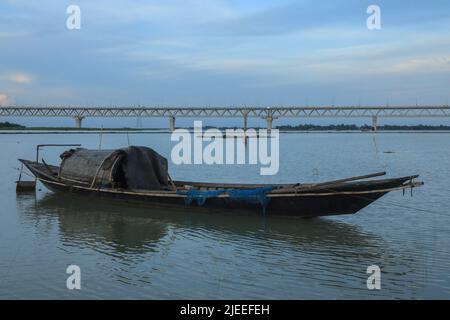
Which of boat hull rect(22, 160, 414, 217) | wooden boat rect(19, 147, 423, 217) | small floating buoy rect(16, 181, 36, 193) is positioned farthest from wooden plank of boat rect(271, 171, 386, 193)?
small floating buoy rect(16, 181, 36, 193)

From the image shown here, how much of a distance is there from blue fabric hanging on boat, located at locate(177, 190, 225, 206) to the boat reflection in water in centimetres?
51

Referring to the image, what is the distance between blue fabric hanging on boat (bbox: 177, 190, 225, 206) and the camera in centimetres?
1516

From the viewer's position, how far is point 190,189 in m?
17.1

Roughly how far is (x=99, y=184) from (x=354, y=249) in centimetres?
954

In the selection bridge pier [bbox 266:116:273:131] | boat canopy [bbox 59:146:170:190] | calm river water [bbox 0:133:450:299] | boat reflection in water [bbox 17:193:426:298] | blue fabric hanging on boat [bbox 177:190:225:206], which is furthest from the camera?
bridge pier [bbox 266:116:273:131]

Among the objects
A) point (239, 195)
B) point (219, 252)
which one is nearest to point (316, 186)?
point (239, 195)

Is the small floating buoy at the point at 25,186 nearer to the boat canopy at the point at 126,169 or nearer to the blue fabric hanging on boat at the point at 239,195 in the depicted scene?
the boat canopy at the point at 126,169

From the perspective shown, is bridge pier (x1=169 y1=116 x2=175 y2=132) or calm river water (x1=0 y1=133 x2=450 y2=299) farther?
bridge pier (x1=169 y1=116 x2=175 y2=132)

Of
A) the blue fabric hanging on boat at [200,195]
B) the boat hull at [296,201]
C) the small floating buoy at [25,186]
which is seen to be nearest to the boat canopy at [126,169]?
the boat hull at [296,201]

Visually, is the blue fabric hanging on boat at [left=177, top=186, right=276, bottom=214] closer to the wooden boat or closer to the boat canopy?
the wooden boat

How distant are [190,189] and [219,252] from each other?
575 centimetres

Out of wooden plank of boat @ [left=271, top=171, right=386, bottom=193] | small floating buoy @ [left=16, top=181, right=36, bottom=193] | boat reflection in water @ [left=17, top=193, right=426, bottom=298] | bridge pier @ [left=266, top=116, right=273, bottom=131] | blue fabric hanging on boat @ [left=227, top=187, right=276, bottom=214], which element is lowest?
boat reflection in water @ [left=17, top=193, right=426, bottom=298]
